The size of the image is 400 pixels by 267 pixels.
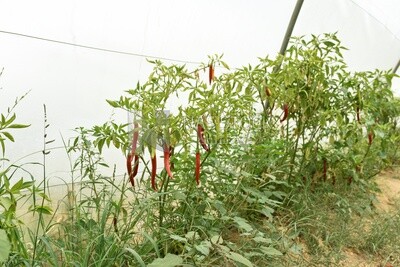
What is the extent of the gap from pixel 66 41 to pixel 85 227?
100cm

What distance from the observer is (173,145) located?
5.64 ft

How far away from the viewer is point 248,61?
3732 millimetres

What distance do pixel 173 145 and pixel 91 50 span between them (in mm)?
969

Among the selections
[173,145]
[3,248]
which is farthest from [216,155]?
[3,248]

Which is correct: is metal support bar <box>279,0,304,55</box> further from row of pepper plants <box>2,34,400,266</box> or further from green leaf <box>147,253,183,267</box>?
green leaf <box>147,253,183,267</box>

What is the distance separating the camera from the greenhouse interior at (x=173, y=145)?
169 cm

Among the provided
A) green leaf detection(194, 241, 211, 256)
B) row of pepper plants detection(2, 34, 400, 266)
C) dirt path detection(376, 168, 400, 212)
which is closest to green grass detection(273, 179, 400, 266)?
row of pepper plants detection(2, 34, 400, 266)

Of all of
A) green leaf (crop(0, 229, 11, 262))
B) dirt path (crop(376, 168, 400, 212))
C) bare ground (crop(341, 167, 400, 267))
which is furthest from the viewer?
dirt path (crop(376, 168, 400, 212))

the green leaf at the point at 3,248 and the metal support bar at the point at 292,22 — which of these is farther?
the metal support bar at the point at 292,22

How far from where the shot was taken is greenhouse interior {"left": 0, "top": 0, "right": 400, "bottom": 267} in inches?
66.5

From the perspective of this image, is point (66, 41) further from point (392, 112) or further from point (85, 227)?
point (392, 112)

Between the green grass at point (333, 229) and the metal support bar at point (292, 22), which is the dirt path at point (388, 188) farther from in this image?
the metal support bar at point (292, 22)

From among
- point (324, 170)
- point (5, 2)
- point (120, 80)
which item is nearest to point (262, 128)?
point (324, 170)

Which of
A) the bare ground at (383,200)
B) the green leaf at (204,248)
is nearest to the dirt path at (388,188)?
the bare ground at (383,200)
